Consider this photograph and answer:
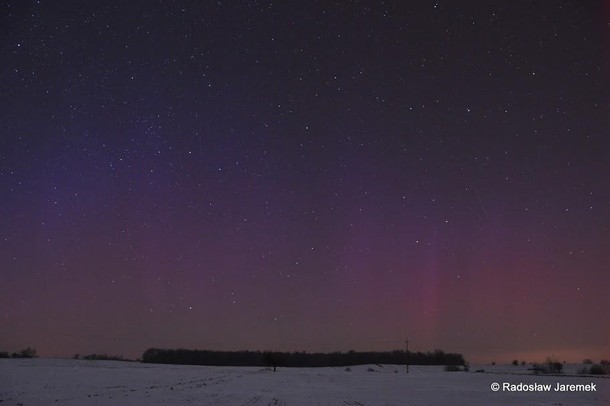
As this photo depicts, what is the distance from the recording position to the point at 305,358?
176875mm

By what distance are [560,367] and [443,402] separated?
85698 millimetres

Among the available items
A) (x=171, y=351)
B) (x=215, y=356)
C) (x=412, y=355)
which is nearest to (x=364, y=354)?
(x=412, y=355)

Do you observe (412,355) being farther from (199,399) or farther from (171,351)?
(199,399)

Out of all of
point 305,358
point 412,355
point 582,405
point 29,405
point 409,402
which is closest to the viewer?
point 29,405

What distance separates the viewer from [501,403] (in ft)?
88.0

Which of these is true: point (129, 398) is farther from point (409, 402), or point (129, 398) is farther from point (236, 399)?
point (409, 402)

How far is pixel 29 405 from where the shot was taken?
22000 millimetres

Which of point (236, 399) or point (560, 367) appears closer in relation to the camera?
point (236, 399)

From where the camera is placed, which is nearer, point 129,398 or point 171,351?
point 129,398

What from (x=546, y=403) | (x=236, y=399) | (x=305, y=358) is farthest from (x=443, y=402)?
(x=305, y=358)

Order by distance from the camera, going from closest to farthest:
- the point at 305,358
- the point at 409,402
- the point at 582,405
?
the point at 582,405 → the point at 409,402 → the point at 305,358

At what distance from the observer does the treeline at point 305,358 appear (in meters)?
166

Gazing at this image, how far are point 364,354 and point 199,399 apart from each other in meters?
174

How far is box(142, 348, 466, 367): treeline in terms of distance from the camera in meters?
166
